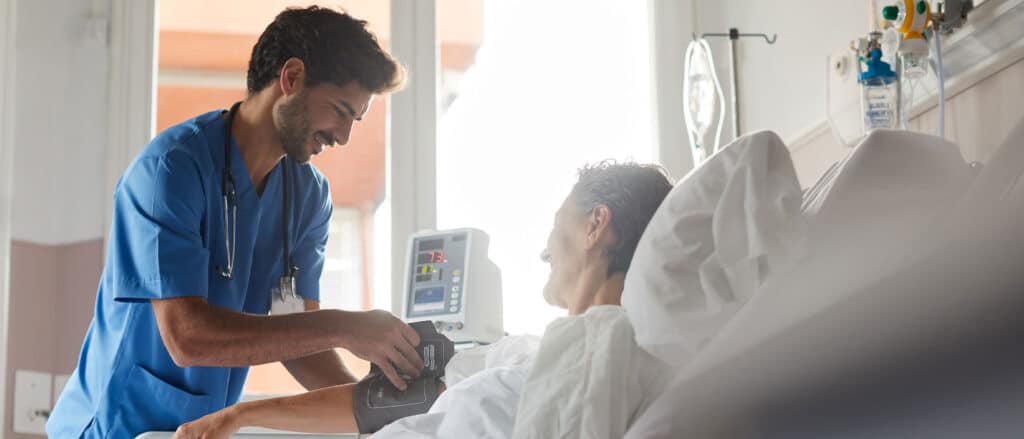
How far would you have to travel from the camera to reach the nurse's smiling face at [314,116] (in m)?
1.91

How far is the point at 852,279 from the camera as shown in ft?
Answer: 1.05

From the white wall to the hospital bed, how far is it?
2.80m

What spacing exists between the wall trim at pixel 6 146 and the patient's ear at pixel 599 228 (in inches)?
70.1

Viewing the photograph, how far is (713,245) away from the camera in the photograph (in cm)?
106

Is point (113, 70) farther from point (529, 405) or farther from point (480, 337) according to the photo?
point (529, 405)

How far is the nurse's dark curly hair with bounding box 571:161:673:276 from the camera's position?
1.65 m

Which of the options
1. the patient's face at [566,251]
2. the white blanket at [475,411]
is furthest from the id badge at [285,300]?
the white blanket at [475,411]

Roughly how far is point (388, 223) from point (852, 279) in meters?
2.72

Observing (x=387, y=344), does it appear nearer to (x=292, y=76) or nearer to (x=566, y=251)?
(x=566, y=251)

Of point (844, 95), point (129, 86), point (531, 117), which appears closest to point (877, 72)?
point (844, 95)

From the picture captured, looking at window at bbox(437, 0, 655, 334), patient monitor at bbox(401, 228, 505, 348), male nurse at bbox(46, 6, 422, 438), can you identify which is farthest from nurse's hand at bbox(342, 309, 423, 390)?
window at bbox(437, 0, 655, 334)

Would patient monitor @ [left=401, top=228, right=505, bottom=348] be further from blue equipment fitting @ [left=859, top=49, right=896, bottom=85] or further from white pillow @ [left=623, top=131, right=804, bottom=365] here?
white pillow @ [left=623, top=131, right=804, bottom=365]

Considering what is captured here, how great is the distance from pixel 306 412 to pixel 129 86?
5.53 feet

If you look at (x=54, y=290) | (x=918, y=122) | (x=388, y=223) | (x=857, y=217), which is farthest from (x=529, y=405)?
(x=54, y=290)
